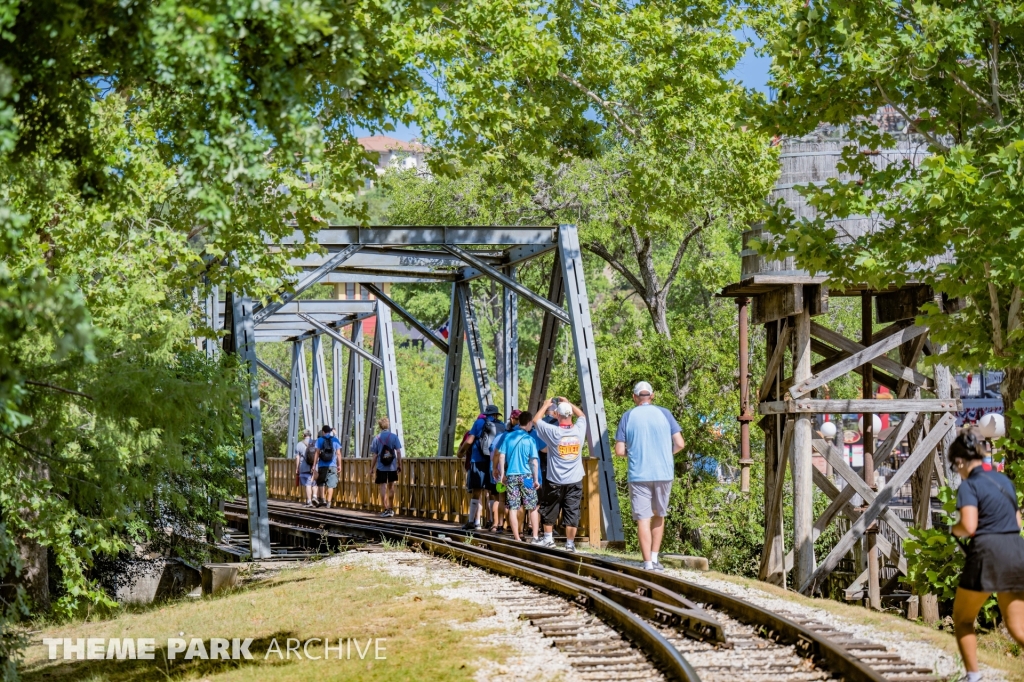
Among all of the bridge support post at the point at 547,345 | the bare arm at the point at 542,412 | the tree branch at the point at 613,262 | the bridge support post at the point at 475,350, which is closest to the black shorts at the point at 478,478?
the bridge support post at the point at 547,345

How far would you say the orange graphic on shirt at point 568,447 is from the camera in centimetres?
1390

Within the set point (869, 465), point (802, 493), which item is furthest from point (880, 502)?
point (869, 465)

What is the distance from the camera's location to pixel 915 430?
18.1 metres

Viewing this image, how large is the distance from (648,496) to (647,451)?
1.47 ft

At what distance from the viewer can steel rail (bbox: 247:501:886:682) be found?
7012 millimetres

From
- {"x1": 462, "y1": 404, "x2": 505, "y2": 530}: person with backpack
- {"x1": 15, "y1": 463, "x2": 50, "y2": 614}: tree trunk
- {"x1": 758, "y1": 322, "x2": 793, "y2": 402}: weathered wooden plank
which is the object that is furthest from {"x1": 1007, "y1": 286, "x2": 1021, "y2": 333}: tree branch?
{"x1": 15, "y1": 463, "x2": 50, "y2": 614}: tree trunk

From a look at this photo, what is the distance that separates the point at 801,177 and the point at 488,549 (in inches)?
267

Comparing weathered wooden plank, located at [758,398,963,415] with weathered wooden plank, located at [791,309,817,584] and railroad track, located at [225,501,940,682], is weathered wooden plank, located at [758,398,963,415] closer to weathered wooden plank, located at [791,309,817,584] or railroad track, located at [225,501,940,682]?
weathered wooden plank, located at [791,309,817,584]

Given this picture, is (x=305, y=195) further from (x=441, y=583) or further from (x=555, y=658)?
(x=555, y=658)

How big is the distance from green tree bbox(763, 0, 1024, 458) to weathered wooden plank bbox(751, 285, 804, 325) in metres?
4.54

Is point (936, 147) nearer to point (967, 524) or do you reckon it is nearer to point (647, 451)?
point (647, 451)

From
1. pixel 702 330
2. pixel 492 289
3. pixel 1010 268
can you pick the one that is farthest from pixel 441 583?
pixel 492 289

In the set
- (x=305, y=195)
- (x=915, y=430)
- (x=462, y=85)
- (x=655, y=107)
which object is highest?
(x=655, y=107)

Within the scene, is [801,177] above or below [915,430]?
above
